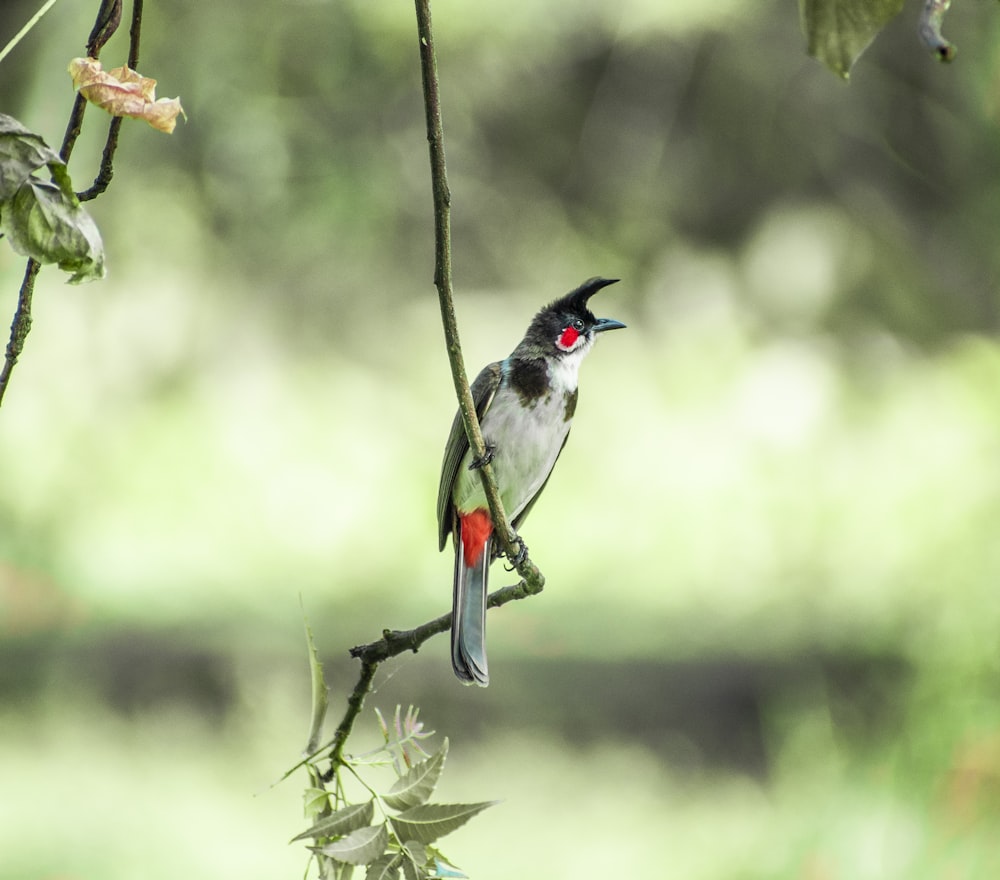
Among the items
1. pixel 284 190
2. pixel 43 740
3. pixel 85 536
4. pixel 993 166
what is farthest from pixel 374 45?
pixel 43 740

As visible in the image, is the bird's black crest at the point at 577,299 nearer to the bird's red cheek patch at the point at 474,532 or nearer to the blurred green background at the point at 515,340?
the bird's red cheek patch at the point at 474,532

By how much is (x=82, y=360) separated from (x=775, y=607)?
259cm

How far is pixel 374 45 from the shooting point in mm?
3947

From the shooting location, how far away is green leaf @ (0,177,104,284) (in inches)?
17.5

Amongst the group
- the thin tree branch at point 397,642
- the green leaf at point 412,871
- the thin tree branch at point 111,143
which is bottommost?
the green leaf at point 412,871

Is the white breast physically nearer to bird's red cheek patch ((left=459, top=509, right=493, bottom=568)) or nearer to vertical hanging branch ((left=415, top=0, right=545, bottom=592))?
bird's red cheek patch ((left=459, top=509, right=493, bottom=568))

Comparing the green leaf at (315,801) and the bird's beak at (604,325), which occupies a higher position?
the bird's beak at (604,325)

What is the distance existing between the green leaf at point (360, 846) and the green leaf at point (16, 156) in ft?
1.00

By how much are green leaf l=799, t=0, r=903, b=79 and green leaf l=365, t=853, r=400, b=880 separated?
380mm

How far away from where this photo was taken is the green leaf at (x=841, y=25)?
1.28 feet

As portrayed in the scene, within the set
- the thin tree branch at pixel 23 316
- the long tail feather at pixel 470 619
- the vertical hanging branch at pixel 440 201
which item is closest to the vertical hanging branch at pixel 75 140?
the thin tree branch at pixel 23 316

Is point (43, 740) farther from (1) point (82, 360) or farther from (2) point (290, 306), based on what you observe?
(2) point (290, 306)

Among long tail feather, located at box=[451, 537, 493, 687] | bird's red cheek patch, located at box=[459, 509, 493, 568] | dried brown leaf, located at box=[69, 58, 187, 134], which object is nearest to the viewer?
dried brown leaf, located at box=[69, 58, 187, 134]

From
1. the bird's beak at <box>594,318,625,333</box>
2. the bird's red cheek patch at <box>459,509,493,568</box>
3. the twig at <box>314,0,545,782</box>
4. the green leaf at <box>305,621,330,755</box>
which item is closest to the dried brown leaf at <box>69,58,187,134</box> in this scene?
the twig at <box>314,0,545,782</box>
